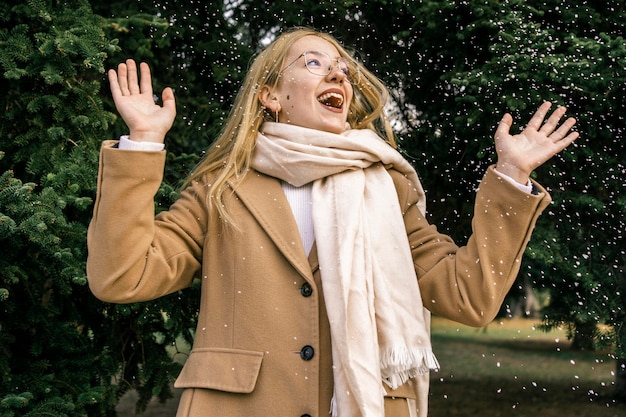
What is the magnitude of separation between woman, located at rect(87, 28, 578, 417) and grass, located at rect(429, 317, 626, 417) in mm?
2094

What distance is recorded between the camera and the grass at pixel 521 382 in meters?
7.03

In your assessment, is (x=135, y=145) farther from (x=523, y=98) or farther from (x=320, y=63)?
(x=523, y=98)

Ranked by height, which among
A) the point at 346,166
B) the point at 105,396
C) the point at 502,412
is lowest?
the point at 502,412

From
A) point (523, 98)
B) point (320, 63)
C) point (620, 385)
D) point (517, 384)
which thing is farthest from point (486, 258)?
point (517, 384)

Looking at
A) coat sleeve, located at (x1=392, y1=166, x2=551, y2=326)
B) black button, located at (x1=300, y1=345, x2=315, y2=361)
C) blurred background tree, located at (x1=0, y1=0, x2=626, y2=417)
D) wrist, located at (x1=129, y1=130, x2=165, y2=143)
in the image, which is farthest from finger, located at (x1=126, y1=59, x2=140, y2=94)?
coat sleeve, located at (x1=392, y1=166, x2=551, y2=326)

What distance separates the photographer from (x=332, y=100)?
2969 millimetres

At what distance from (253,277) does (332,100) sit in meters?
0.83

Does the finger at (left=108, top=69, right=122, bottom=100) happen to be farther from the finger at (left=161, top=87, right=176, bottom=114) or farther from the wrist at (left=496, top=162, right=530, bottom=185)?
the wrist at (left=496, top=162, right=530, bottom=185)

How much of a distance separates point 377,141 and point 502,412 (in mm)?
4850

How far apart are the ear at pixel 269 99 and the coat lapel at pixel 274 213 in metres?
0.34

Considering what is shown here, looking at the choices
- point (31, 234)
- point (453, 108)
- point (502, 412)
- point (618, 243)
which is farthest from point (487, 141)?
point (502, 412)

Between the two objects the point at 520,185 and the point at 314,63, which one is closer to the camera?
the point at 520,185

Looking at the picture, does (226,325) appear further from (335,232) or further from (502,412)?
(502,412)

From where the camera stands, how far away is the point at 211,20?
4.48 metres
